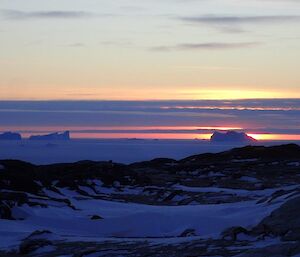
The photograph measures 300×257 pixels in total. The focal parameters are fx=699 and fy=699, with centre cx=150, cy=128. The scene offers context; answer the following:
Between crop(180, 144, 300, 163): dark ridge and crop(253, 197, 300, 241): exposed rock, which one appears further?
crop(180, 144, 300, 163): dark ridge

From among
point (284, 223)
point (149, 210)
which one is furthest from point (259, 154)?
point (284, 223)

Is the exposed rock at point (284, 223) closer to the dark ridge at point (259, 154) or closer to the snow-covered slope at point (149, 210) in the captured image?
the snow-covered slope at point (149, 210)

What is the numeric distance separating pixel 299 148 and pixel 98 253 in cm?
3619

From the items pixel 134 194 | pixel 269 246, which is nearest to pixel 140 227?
pixel 269 246

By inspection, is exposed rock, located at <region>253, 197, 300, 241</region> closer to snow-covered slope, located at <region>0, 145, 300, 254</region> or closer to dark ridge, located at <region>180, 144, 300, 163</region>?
snow-covered slope, located at <region>0, 145, 300, 254</region>

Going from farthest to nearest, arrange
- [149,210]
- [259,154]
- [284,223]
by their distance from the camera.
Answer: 1. [259,154]
2. [149,210]
3. [284,223]

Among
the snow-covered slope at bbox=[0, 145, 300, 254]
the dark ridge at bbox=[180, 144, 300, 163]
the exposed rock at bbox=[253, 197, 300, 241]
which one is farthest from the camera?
the dark ridge at bbox=[180, 144, 300, 163]

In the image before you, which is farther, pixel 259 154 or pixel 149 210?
pixel 259 154

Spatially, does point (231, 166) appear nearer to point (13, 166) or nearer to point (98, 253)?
point (13, 166)

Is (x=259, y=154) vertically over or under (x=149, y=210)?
over

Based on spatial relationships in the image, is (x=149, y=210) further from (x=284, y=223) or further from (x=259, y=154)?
(x=259, y=154)

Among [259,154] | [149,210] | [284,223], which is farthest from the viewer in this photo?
[259,154]

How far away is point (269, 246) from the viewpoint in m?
13.2

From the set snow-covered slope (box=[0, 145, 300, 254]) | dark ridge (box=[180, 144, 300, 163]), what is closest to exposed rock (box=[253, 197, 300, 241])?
snow-covered slope (box=[0, 145, 300, 254])
